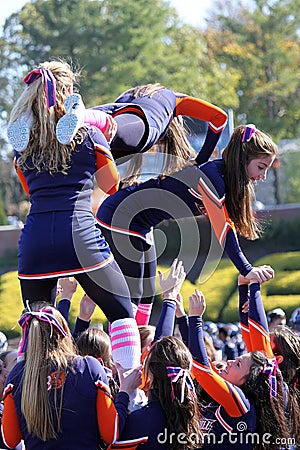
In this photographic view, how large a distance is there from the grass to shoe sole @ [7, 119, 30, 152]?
360 inches

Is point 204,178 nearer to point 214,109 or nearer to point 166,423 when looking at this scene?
point 214,109

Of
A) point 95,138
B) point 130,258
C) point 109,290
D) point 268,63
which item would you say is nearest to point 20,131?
point 95,138

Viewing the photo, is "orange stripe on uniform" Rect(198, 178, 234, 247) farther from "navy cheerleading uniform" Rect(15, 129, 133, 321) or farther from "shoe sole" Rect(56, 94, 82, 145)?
"shoe sole" Rect(56, 94, 82, 145)

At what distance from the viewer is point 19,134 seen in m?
3.57

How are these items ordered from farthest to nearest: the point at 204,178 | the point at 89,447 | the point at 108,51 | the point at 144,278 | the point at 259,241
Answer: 1. the point at 108,51
2. the point at 259,241
3. the point at 144,278
4. the point at 204,178
5. the point at 89,447

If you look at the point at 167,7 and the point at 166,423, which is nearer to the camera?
the point at 166,423

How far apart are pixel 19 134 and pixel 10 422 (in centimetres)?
138

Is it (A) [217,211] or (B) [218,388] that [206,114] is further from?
(B) [218,388]

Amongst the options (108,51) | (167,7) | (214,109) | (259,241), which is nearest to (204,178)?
(214,109)

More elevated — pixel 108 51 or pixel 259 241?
pixel 108 51

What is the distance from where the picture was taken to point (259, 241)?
1714cm

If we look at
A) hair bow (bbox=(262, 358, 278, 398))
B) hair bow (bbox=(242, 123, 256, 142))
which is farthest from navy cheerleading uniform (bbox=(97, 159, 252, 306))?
hair bow (bbox=(262, 358, 278, 398))

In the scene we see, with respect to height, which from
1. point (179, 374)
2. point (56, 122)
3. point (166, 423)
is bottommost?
point (166, 423)

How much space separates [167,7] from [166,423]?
24.9 m
